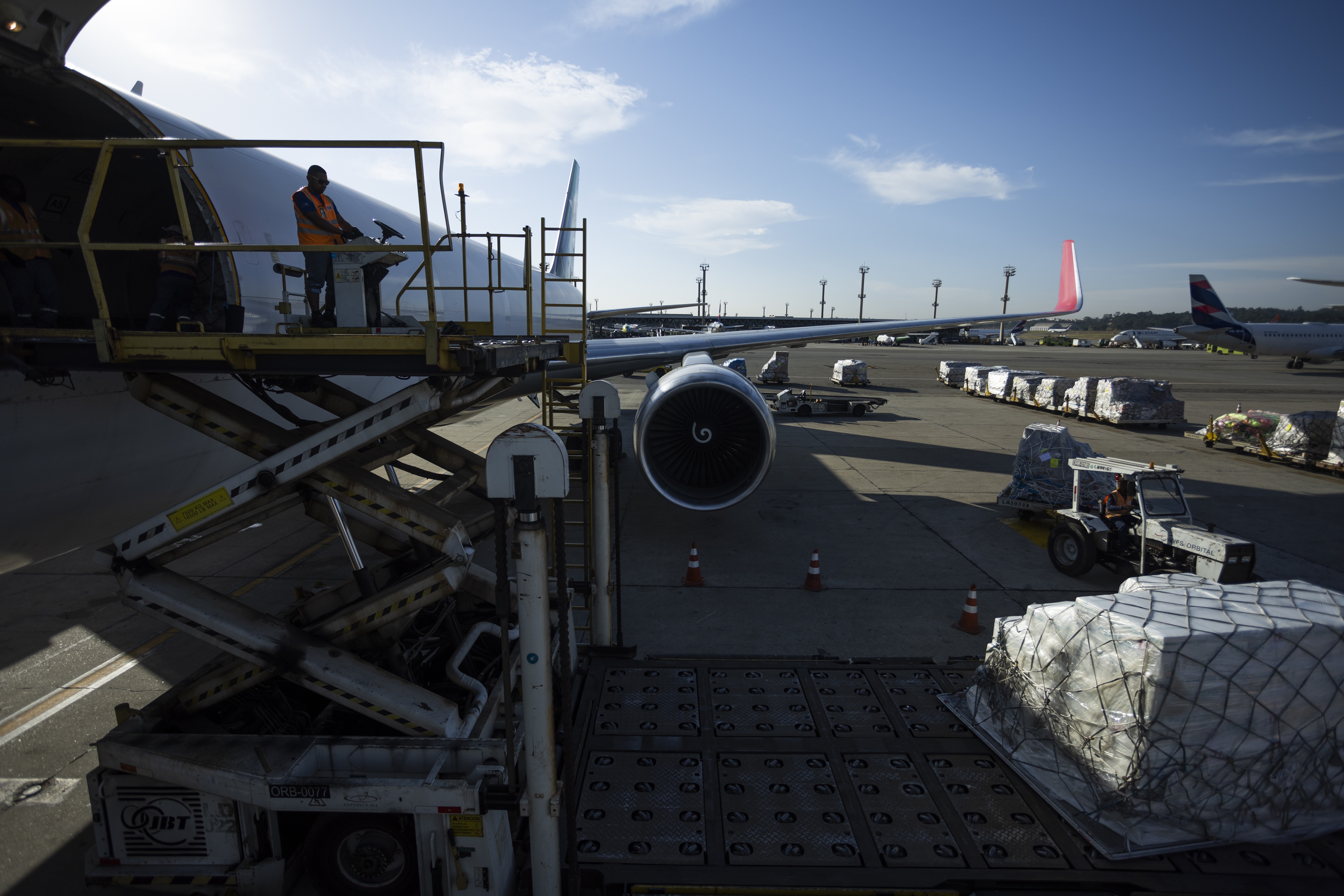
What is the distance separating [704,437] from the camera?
944 cm

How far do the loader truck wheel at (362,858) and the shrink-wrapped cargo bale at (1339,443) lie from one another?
20758 mm

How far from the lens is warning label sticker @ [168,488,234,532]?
14.2 feet

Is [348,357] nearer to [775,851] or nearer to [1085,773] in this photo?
[775,851]

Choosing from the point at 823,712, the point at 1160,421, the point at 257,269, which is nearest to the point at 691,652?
the point at 823,712

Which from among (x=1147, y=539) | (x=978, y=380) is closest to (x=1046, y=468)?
(x=1147, y=539)

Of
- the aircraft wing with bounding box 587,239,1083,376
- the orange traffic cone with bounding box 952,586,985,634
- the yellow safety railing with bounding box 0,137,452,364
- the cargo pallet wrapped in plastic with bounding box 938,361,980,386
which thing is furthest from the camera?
the cargo pallet wrapped in plastic with bounding box 938,361,980,386

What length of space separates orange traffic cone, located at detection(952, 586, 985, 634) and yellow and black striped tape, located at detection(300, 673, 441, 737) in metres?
5.97

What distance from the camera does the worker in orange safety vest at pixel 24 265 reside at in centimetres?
410

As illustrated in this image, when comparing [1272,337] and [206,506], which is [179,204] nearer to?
[206,506]

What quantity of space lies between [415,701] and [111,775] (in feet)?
6.06

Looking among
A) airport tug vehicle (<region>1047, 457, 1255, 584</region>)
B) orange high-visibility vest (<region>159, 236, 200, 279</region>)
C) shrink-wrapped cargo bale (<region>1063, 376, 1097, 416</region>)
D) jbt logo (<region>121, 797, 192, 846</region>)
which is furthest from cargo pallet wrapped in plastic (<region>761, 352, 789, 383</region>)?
jbt logo (<region>121, 797, 192, 846</region>)

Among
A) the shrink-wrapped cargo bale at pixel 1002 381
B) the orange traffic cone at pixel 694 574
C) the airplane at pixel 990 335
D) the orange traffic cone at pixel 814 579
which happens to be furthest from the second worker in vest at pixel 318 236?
the airplane at pixel 990 335

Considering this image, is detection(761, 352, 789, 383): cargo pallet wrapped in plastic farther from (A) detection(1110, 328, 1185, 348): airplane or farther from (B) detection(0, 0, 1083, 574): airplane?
(A) detection(1110, 328, 1185, 348): airplane

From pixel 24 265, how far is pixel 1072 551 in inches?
449
